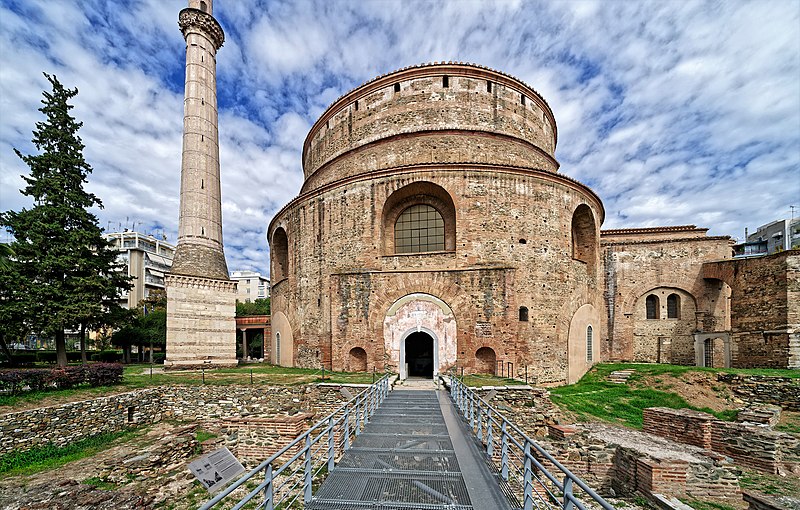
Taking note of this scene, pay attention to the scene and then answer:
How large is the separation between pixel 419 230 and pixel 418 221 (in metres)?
0.42

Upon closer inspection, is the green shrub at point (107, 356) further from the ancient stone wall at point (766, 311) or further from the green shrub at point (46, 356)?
the ancient stone wall at point (766, 311)

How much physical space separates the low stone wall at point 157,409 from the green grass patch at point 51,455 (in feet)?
0.54

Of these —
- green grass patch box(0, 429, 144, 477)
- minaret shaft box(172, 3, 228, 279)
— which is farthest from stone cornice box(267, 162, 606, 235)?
green grass patch box(0, 429, 144, 477)

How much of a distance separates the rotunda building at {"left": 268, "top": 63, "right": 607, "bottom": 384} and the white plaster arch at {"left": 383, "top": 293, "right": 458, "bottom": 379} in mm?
42

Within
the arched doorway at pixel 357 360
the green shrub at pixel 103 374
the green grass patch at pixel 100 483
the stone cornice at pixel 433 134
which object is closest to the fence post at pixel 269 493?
the green grass patch at pixel 100 483

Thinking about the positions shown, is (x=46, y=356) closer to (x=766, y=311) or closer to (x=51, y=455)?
(x=51, y=455)

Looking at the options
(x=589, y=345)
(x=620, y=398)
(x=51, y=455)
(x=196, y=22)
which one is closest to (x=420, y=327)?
(x=620, y=398)

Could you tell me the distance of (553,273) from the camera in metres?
15.5

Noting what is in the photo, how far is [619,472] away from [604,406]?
585cm

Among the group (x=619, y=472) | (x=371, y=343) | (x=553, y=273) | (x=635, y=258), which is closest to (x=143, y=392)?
(x=371, y=343)

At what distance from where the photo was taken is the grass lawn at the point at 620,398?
12055 mm

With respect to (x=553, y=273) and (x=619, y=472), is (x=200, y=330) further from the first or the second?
(x=619, y=472)

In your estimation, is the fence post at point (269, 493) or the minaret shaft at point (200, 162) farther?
the minaret shaft at point (200, 162)

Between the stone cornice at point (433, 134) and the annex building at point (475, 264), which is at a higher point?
the stone cornice at point (433, 134)
